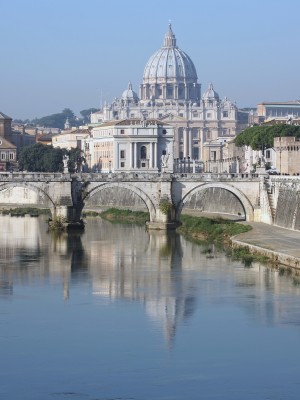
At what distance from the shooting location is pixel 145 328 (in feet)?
106

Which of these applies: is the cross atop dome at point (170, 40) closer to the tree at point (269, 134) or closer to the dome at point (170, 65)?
the dome at point (170, 65)

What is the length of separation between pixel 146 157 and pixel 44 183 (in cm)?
5285

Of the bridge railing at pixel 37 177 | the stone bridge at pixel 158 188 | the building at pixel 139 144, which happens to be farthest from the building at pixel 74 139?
the stone bridge at pixel 158 188

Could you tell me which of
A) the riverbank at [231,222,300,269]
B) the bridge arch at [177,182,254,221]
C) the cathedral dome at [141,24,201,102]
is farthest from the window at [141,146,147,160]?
the cathedral dome at [141,24,201,102]

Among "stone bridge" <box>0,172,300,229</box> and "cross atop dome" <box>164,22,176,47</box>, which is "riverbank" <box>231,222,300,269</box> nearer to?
"stone bridge" <box>0,172,300,229</box>

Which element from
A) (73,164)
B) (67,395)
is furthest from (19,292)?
(73,164)

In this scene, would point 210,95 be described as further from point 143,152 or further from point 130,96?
point 143,152

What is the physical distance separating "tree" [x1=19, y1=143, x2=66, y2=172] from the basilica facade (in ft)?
134

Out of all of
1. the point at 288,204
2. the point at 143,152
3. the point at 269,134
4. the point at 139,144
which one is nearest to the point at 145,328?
the point at 288,204

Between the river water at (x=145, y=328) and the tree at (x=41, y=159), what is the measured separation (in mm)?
57954

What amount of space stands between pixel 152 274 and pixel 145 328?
10.4 metres

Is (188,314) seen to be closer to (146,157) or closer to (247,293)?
(247,293)

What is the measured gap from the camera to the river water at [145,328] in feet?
88.9

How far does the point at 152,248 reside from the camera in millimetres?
51281
